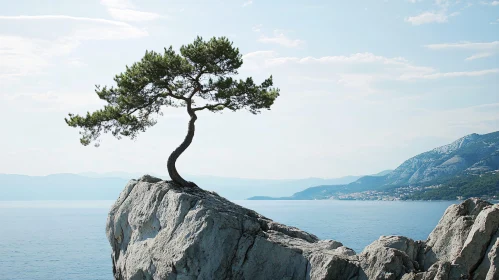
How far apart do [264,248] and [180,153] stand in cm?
992

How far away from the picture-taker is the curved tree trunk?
30.3m

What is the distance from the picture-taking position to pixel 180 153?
31062 millimetres

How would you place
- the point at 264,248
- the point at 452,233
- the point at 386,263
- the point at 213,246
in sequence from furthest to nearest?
1. the point at 213,246
2. the point at 264,248
3. the point at 452,233
4. the point at 386,263

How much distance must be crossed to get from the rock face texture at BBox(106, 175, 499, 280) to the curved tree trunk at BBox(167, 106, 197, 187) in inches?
34.0

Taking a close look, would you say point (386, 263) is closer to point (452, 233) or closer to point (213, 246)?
point (452, 233)

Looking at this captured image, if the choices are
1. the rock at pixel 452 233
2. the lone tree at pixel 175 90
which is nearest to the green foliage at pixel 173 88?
the lone tree at pixel 175 90

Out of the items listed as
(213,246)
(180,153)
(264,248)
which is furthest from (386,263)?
(180,153)

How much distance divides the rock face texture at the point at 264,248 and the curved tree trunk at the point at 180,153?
86 centimetres

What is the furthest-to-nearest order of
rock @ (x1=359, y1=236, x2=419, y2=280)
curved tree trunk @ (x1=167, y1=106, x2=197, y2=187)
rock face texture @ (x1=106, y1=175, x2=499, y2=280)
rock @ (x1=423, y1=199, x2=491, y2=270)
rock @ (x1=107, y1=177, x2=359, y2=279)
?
curved tree trunk @ (x1=167, y1=106, x2=197, y2=187), rock @ (x1=107, y1=177, x2=359, y2=279), rock @ (x1=423, y1=199, x2=491, y2=270), rock face texture @ (x1=106, y1=175, x2=499, y2=280), rock @ (x1=359, y1=236, x2=419, y2=280)

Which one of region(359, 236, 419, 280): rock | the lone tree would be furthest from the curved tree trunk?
region(359, 236, 419, 280): rock

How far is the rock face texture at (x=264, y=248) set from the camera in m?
20.7

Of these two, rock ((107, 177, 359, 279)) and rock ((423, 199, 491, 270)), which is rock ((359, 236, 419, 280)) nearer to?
rock ((107, 177, 359, 279))

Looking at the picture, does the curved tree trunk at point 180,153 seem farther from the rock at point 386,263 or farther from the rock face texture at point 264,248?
the rock at point 386,263

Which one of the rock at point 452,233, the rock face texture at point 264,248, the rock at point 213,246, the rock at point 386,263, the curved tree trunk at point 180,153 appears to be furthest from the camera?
the curved tree trunk at point 180,153
